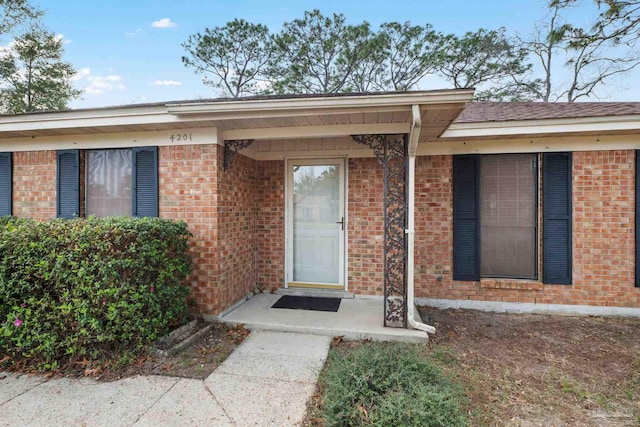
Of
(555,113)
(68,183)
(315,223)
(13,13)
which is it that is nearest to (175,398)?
(315,223)

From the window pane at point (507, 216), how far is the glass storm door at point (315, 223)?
1.99 meters

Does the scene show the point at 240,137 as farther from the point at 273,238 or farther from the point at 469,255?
the point at 469,255

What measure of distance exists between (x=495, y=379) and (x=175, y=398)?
101 inches

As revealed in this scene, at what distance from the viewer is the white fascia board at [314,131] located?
11.3ft

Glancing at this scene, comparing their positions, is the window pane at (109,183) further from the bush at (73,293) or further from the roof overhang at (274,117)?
the bush at (73,293)

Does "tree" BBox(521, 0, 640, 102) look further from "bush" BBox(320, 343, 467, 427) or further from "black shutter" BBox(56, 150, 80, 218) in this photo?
"black shutter" BBox(56, 150, 80, 218)

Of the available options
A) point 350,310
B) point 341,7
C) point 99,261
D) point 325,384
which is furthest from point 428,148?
point 341,7

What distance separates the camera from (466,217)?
14.1ft

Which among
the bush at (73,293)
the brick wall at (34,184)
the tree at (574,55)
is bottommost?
the bush at (73,293)

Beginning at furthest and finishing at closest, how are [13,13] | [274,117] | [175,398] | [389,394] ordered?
[13,13] < [274,117] < [175,398] < [389,394]

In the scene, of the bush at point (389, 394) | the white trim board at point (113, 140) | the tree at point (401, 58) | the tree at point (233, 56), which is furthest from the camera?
the tree at point (233, 56)

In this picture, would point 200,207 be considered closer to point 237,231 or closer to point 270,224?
point 237,231

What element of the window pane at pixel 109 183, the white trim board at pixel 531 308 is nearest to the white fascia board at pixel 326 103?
the window pane at pixel 109 183

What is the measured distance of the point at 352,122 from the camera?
343 centimetres
